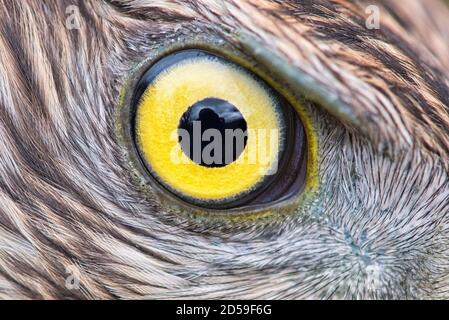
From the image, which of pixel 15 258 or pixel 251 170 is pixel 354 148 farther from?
pixel 15 258

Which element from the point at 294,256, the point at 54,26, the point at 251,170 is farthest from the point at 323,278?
the point at 54,26

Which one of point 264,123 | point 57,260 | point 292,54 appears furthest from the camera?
point 57,260

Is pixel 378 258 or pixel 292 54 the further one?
pixel 378 258

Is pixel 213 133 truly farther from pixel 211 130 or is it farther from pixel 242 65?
pixel 242 65

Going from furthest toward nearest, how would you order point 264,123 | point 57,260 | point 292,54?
point 57,260, point 264,123, point 292,54

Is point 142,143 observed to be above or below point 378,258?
above
